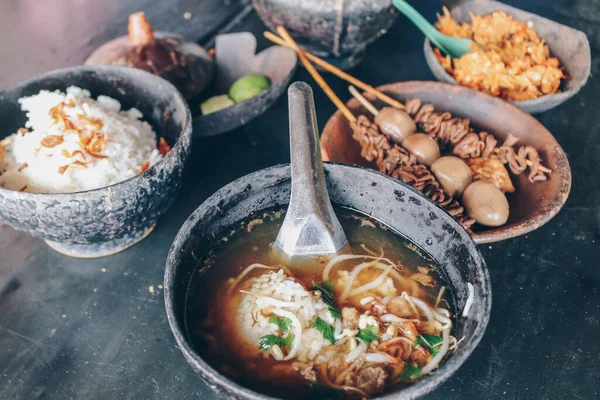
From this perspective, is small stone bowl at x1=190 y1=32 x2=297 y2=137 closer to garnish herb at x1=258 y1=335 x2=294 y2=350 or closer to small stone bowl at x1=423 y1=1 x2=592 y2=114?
small stone bowl at x1=423 y1=1 x2=592 y2=114

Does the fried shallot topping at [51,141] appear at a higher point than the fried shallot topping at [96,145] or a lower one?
higher

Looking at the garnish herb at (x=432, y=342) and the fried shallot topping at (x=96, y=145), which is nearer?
the garnish herb at (x=432, y=342)

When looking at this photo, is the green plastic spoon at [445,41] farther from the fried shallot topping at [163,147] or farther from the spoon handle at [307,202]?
the fried shallot topping at [163,147]

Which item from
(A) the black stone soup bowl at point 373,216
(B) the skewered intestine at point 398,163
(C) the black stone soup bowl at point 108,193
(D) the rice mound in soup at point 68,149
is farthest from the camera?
(B) the skewered intestine at point 398,163

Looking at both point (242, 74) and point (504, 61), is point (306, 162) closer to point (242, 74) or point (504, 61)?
point (242, 74)

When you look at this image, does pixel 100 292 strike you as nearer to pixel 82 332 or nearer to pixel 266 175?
pixel 82 332

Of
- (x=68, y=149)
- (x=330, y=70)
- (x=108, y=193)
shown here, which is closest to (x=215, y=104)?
(x=330, y=70)

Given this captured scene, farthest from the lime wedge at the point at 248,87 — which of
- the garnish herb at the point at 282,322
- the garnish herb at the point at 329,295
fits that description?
the garnish herb at the point at 282,322
